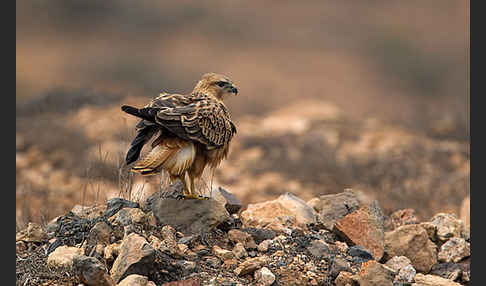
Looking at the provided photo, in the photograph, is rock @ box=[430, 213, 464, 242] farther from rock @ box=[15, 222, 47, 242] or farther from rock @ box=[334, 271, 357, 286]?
rock @ box=[15, 222, 47, 242]

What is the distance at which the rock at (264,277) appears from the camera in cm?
527

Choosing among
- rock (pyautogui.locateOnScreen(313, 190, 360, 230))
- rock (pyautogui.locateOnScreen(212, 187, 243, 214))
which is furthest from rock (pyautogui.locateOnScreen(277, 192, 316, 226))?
rock (pyautogui.locateOnScreen(212, 187, 243, 214))

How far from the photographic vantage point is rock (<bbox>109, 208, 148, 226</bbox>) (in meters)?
5.74

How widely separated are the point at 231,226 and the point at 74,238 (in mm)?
1560

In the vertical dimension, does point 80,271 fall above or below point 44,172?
above

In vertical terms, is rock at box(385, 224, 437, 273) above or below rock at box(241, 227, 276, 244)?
below

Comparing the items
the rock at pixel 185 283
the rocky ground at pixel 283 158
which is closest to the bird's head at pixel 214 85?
the rock at pixel 185 283

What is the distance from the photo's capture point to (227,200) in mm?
7047

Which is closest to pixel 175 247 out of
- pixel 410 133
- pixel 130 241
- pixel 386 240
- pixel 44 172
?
pixel 130 241

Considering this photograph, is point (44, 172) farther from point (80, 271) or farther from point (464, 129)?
point (464, 129)

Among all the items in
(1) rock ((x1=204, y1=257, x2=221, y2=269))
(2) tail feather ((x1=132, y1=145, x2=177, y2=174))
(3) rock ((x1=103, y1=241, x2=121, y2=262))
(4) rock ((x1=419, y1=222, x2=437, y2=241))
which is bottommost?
(4) rock ((x1=419, y1=222, x2=437, y2=241))

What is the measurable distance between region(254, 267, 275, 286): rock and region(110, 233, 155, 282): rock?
956 mm

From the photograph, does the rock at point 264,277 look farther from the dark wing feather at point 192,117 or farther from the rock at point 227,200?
the rock at point 227,200

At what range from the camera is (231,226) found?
6.27 meters
